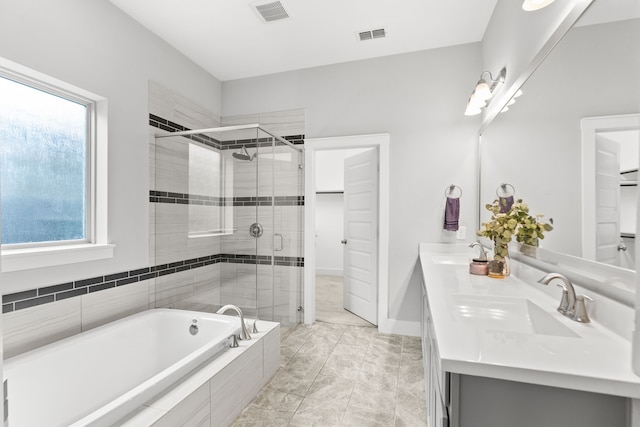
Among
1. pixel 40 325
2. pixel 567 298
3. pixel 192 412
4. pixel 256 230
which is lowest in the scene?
pixel 192 412

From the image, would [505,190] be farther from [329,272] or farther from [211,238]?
[329,272]

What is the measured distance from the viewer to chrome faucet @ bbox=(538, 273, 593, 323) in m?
1.19

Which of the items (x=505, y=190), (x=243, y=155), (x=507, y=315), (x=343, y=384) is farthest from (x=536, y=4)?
(x=343, y=384)

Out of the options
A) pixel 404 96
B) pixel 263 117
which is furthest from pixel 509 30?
pixel 263 117

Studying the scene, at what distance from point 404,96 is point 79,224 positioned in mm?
2907

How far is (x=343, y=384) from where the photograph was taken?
7.52 feet

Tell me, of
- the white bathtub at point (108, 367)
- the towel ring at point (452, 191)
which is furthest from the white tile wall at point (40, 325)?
the towel ring at point (452, 191)

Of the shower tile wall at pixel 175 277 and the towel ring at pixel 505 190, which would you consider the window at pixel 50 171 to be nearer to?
the shower tile wall at pixel 175 277

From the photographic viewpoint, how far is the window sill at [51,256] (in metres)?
1.78

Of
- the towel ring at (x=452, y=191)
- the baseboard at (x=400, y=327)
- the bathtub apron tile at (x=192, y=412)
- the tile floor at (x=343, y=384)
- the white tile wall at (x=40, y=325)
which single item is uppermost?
the towel ring at (x=452, y=191)

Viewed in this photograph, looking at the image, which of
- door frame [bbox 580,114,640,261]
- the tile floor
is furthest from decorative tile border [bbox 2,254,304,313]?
door frame [bbox 580,114,640,261]

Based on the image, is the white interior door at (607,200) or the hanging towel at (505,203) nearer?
the white interior door at (607,200)

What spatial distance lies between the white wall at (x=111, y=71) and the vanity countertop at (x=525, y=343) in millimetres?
2226

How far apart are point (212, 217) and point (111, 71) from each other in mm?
1296
